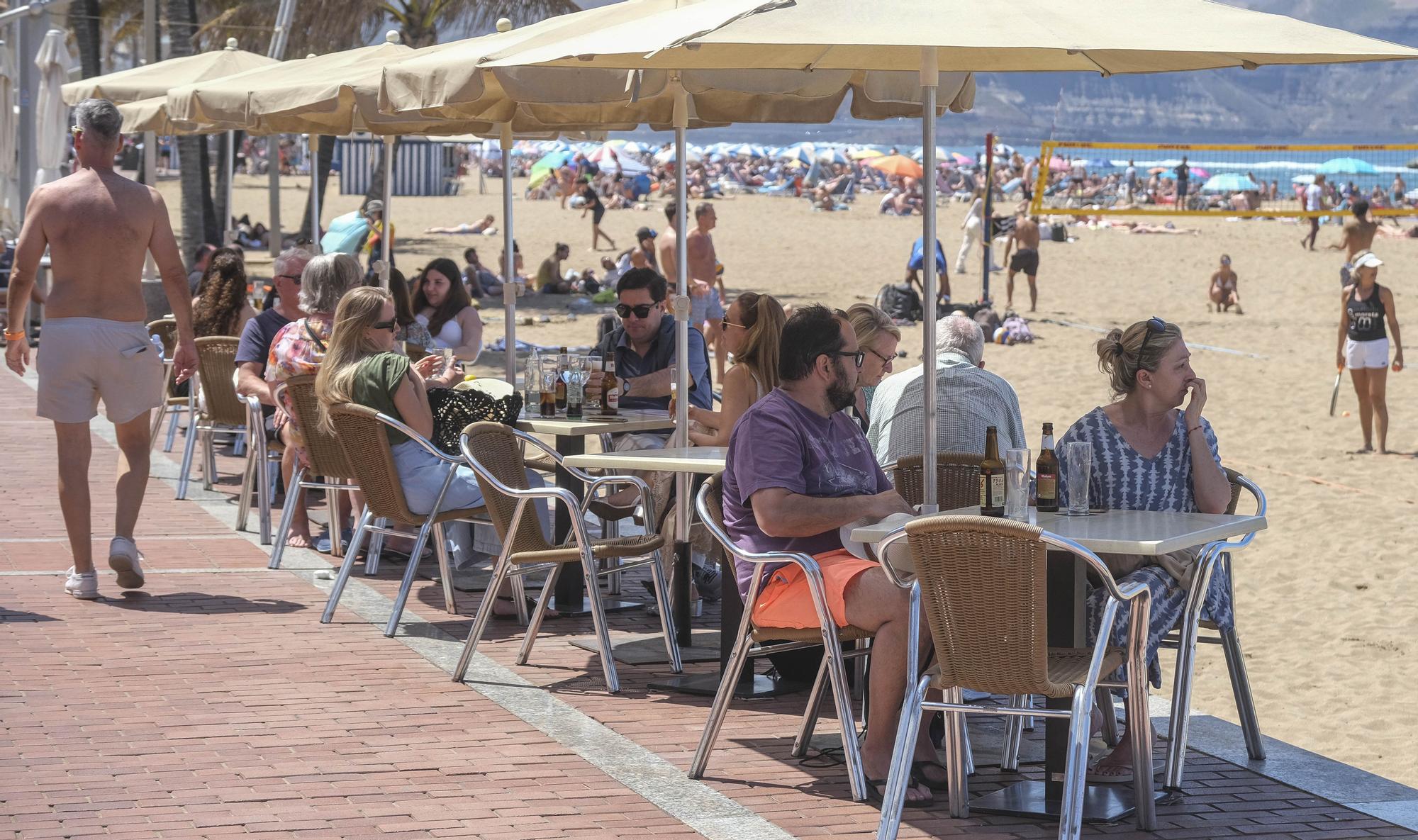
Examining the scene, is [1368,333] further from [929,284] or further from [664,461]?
[929,284]

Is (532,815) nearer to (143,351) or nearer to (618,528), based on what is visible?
(143,351)

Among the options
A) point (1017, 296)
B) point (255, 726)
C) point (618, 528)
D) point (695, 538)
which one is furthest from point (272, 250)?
point (255, 726)

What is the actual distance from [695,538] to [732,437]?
237 centimetres

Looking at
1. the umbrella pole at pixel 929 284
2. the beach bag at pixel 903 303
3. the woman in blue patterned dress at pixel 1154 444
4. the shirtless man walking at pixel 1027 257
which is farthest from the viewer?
the shirtless man walking at pixel 1027 257

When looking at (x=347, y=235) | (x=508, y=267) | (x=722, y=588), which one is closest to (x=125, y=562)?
(x=722, y=588)

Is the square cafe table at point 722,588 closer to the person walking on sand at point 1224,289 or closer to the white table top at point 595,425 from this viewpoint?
the white table top at point 595,425

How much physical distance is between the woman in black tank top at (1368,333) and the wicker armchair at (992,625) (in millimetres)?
9579

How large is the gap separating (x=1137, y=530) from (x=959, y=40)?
133 centimetres

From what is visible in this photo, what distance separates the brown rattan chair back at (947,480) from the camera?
5.42 metres

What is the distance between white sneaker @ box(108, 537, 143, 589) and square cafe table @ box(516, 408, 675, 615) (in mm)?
1629

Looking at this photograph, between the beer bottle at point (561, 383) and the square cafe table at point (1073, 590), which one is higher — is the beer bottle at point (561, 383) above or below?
above

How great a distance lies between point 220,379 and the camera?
8.79 meters

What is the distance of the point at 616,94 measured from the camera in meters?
6.53

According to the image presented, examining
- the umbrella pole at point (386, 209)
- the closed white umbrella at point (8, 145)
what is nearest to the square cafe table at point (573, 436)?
the umbrella pole at point (386, 209)
